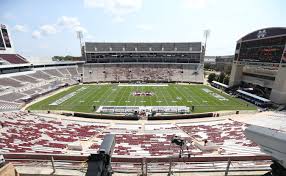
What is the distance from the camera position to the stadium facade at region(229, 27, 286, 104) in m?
36.2

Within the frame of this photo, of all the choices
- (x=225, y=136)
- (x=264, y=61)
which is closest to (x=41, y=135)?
(x=225, y=136)

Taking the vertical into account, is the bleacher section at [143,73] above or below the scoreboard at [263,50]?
below

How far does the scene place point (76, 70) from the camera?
2970 inches

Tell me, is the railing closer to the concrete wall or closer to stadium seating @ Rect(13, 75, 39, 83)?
the concrete wall

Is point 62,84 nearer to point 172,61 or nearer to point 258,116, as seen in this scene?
point 172,61

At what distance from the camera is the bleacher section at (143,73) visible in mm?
67312

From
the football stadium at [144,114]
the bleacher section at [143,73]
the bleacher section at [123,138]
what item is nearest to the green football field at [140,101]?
the football stadium at [144,114]

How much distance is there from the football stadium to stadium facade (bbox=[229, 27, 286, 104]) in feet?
0.71

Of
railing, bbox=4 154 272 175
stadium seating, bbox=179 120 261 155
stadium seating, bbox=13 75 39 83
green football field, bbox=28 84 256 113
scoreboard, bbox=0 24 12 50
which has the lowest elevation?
green football field, bbox=28 84 256 113

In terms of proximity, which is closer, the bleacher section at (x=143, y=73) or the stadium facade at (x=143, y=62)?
the bleacher section at (x=143, y=73)

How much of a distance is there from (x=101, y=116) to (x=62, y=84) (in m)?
32.8

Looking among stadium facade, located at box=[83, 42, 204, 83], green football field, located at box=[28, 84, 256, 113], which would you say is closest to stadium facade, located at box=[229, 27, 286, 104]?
green football field, located at box=[28, 84, 256, 113]

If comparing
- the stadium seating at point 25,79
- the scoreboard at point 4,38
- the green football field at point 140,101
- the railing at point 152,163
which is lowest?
the green football field at point 140,101

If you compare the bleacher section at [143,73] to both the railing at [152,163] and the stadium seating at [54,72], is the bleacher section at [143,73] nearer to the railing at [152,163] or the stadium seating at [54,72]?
the stadium seating at [54,72]
